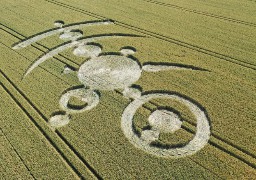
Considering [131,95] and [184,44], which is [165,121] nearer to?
[131,95]

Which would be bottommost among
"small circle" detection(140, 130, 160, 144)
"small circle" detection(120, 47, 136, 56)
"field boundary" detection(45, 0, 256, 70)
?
"small circle" detection(140, 130, 160, 144)

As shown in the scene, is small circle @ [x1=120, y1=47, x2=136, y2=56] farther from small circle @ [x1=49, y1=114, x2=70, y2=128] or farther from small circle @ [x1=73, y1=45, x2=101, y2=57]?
small circle @ [x1=49, y1=114, x2=70, y2=128]

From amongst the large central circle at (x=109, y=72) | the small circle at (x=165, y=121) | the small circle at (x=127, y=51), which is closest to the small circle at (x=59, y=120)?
the large central circle at (x=109, y=72)

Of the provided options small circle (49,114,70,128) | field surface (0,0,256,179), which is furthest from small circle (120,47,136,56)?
small circle (49,114,70,128)

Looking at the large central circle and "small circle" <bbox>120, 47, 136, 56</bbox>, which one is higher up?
"small circle" <bbox>120, 47, 136, 56</bbox>

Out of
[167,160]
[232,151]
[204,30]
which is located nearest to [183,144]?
[167,160]

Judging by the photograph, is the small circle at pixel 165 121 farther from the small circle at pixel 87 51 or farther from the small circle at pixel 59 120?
the small circle at pixel 87 51
